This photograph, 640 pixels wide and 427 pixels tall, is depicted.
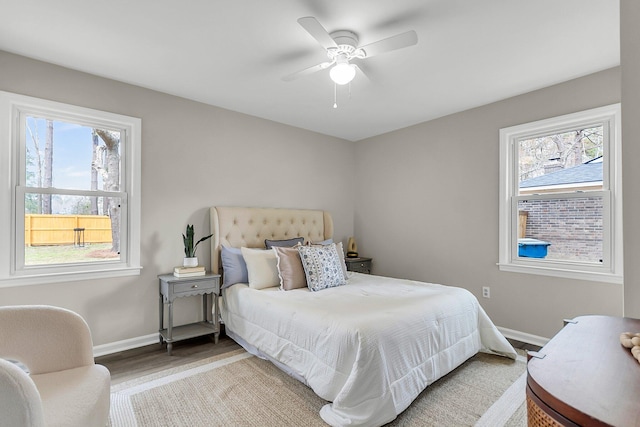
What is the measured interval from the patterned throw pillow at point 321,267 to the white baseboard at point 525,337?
5.73 ft

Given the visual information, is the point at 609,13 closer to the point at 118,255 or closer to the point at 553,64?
the point at 553,64

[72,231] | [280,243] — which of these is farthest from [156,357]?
[280,243]

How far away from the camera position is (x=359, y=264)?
4.38 meters

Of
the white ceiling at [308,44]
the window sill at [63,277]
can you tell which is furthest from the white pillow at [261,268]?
the white ceiling at [308,44]

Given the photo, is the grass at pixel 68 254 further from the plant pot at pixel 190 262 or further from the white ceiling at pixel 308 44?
the white ceiling at pixel 308 44

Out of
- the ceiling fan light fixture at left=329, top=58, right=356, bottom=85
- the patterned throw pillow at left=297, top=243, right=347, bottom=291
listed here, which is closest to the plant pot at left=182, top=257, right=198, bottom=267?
the patterned throw pillow at left=297, top=243, right=347, bottom=291

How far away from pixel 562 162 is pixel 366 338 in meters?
2.65

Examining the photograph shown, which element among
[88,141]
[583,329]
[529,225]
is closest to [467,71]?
[529,225]

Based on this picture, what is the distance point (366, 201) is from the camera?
4.78 metres

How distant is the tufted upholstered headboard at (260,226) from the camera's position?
134 inches

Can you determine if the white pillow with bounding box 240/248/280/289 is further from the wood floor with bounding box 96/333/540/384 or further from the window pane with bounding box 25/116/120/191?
the window pane with bounding box 25/116/120/191

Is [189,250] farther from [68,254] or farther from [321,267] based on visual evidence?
[321,267]

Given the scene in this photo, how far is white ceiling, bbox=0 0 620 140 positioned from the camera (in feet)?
6.28

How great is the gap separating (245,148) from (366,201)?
1.96 m
